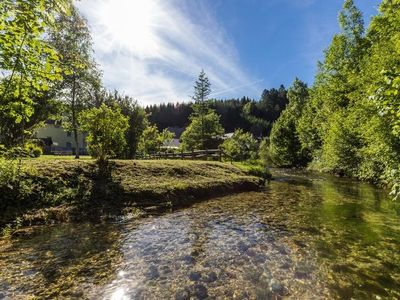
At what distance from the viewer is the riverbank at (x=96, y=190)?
463 inches

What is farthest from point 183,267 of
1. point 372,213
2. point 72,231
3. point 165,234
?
point 372,213

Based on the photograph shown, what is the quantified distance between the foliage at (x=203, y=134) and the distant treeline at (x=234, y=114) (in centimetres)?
7586

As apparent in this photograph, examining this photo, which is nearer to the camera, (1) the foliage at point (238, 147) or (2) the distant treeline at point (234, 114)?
(1) the foliage at point (238, 147)

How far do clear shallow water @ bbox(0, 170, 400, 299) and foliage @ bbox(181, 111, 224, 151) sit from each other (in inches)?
1537

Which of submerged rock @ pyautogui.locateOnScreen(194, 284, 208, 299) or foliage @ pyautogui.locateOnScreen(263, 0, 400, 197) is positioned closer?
submerged rock @ pyautogui.locateOnScreen(194, 284, 208, 299)

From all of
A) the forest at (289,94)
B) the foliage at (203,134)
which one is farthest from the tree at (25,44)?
the foliage at (203,134)

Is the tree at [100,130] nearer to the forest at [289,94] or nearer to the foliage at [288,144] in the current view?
the forest at [289,94]

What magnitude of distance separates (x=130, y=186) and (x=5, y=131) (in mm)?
8508

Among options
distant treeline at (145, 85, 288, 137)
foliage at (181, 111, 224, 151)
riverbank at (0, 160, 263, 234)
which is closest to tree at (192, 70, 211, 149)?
foliage at (181, 111, 224, 151)

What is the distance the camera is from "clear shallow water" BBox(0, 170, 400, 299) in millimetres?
6422

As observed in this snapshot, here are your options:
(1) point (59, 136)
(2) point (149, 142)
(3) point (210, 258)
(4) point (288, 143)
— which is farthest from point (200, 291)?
(1) point (59, 136)

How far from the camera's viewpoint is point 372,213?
558 inches

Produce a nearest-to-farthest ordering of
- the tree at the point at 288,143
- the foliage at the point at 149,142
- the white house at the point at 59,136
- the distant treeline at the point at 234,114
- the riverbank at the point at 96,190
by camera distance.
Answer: the riverbank at the point at 96,190 → the foliage at the point at 149,142 → the tree at the point at 288,143 → the white house at the point at 59,136 → the distant treeline at the point at 234,114

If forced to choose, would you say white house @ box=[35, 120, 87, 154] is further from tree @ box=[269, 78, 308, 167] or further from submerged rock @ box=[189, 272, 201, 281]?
submerged rock @ box=[189, 272, 201, 281]
